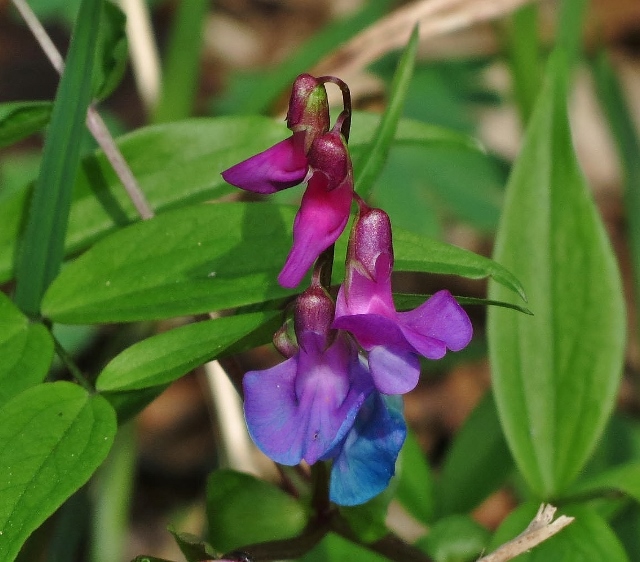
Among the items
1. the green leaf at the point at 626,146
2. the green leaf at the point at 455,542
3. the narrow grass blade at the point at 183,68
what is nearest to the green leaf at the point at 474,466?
the green leaf at the point at 455,542

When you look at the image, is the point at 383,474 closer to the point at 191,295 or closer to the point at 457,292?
the point at 191,295

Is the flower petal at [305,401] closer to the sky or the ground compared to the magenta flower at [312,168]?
closer to the ground

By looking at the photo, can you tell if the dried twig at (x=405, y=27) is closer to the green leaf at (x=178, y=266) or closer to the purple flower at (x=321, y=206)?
the green leaf at (x=178, y=266)

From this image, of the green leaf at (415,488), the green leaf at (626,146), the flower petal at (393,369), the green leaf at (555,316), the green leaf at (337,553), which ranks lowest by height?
the green leaf at (415,488)

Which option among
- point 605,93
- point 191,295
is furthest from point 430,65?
point 191,295

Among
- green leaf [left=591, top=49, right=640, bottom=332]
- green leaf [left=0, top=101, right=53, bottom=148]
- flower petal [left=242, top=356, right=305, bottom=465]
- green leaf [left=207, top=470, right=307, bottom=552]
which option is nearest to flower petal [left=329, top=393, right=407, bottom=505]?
flower petal [left=242, top=356, right=305, bottom=465]

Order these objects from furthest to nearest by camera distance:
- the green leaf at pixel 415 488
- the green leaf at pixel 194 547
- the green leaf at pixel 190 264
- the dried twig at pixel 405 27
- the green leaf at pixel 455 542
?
the dried twig at pixel 405 27 → the green leaf at pixel 415 488 → the green leaf at pixel 455 542 → the green leaf at pixel 190 264 → the green leaf at pixel 194 547
